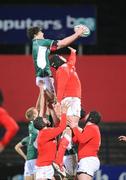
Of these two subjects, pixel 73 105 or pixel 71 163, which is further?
pixel 71 163

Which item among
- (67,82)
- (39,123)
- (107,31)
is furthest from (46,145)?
(107,31)

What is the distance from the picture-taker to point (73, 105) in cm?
1349

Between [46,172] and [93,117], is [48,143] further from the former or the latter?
[93,117]

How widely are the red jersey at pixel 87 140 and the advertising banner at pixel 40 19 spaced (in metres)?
6.64

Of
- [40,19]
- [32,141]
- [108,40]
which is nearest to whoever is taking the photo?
[32,141]

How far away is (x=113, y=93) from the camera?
62.6 ft


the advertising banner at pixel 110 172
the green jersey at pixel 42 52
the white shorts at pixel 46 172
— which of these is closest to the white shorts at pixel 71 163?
the white shorts at pixel 46 172

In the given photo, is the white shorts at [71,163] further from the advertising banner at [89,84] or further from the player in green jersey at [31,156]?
the advertising banner at [89,84]

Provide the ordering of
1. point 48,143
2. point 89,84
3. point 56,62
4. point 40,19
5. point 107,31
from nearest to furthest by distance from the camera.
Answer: point 48,143 < point 56,62 < point 89,84 < point 40,19 < point 107,31

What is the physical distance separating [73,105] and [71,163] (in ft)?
3.04

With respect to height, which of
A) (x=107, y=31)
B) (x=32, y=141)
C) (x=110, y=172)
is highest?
(x=107, y=31)

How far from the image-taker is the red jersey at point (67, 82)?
13.3 meters

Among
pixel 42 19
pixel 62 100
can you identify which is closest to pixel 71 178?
pixel 62 100

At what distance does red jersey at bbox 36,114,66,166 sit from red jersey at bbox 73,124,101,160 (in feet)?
1.24
